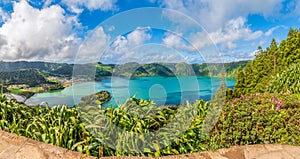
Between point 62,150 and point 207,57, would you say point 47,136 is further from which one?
point 207,57

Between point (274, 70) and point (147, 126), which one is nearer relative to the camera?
point (147, 126)

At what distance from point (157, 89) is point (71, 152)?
1444mm

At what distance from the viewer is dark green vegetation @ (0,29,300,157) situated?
2.52 m

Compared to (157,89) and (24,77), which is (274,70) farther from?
(24,77)

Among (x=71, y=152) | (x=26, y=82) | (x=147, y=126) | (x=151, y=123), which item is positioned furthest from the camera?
(x=26, y=82)

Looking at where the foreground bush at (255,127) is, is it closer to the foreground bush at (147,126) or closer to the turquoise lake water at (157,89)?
the foreground bush at (147,126)

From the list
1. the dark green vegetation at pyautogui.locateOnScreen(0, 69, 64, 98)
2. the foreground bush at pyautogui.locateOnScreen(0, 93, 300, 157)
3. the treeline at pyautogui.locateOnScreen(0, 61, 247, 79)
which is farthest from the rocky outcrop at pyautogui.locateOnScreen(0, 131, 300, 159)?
the dark green vegetation at pyautogui.locateOnScreen(0, 69, 64, 98)

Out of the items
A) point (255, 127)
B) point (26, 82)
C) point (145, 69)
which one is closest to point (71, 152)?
point (145, 69)

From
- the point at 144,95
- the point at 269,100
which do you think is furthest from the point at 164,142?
the point at 269,100

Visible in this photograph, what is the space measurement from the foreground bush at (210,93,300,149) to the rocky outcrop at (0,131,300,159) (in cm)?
24

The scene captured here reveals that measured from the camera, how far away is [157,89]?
319 cm

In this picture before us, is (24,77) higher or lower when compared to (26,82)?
higher

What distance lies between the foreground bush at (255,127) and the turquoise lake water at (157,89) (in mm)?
477

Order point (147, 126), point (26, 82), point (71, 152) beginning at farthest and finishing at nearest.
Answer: point (26, 82), point (147, 126), point (71, 152)
